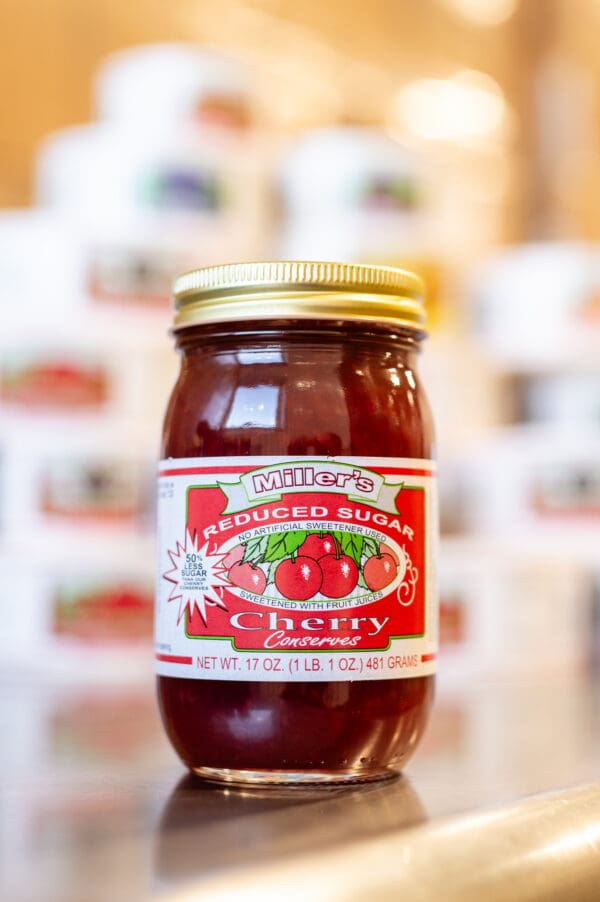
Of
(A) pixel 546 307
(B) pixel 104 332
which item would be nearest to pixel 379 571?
(B) pixel 104 332

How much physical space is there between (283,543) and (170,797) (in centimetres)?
15

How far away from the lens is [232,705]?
67cm

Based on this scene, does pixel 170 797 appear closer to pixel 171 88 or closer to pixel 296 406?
Result: pixel 296 406

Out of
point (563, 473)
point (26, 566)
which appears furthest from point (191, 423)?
point (563, 473)

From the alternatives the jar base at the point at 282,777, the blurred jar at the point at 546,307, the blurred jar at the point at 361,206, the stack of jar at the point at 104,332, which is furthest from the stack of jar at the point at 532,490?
the jar base at the point at 282,777

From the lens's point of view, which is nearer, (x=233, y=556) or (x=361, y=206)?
(x=233, y=556)

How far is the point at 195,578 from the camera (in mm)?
692

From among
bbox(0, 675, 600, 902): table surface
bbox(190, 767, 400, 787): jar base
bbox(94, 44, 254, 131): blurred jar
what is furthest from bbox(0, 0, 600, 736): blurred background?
bbox(190, 767, 400, 787): jar base

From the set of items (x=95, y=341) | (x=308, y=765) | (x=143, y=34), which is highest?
(x=143, y=34)

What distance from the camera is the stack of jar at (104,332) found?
1.33 meters

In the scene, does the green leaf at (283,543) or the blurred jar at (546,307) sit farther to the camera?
the blurred jar at (546,307)

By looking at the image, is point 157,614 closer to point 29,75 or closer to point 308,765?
point 308,765

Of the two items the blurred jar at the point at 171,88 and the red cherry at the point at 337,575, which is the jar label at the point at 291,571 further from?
the blurred jar at the point at 171,88

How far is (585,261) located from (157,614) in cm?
113
